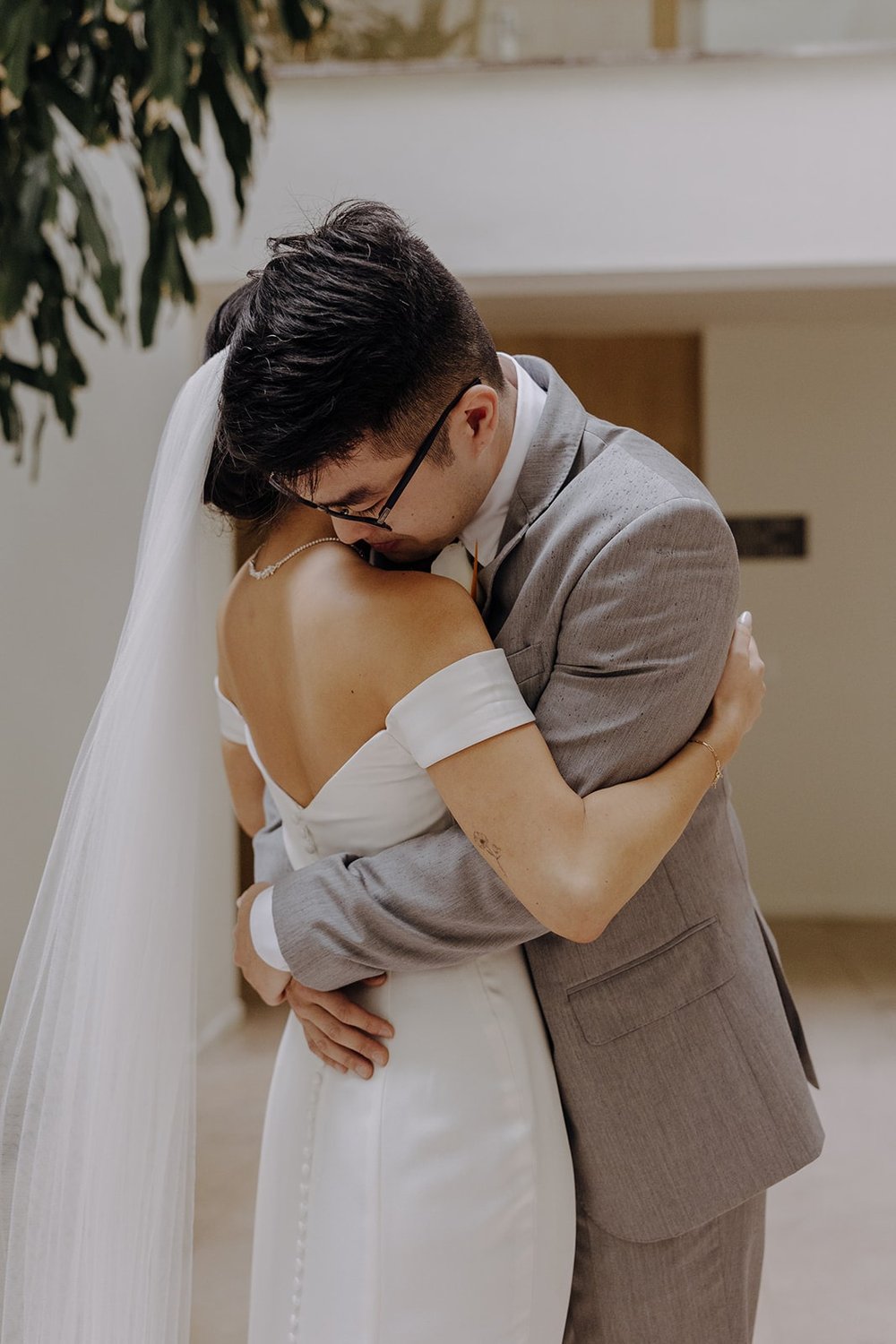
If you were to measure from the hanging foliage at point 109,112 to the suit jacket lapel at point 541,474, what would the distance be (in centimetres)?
144

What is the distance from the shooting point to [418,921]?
1120mm

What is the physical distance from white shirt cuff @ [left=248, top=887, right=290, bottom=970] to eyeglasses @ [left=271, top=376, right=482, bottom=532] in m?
0.38

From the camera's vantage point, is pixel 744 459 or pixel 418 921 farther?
pixel 744 459

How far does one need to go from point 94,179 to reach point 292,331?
2.95 meters

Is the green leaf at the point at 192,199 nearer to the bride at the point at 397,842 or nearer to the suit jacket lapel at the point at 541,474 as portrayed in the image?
the bride at the point at 397,842

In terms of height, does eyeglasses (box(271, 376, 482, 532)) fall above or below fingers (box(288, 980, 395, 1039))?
above

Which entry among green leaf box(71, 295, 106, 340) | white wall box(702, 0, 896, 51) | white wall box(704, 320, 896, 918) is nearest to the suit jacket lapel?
green leaf box(71, 295, 106, 340)

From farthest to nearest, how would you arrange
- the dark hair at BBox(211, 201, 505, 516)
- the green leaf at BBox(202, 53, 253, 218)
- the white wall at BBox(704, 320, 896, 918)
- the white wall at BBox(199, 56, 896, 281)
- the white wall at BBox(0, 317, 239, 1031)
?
the white wall at BBox(704, 320, 896, 918) < the white wall at BBox(199, 56, 896, 281) < the white wall at BBox(0, 317, 239, 1031) < the green leaf at BBox(202, 53, 253, 218) < the dark hair at BBox(211, 201, 505, 516)

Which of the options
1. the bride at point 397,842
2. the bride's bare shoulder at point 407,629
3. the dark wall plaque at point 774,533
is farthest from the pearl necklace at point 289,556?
the dark wall plaque at point 774,533

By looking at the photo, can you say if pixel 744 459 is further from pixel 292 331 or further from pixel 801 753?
pixel 292 331

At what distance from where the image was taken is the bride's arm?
103cm

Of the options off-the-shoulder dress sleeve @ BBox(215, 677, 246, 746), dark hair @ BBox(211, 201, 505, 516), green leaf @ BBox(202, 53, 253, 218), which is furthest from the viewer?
green leaf @ BBox(202, 53, 253, 218)

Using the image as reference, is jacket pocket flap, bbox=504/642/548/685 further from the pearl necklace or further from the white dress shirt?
the pearl necklace

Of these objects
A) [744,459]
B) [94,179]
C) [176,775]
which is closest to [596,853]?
[176,775]
